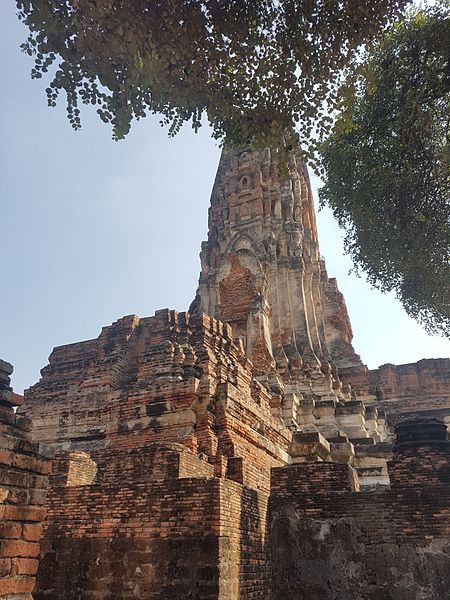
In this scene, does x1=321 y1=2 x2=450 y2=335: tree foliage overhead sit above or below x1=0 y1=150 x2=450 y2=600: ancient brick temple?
above

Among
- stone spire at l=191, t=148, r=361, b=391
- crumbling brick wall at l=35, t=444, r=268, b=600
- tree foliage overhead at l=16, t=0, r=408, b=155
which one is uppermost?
stone spire at l=191, t=148, r=361, b=391

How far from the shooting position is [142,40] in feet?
22.9

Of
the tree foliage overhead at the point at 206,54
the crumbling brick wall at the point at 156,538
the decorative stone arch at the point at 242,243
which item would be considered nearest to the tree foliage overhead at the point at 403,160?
the tree foliage overhead at the point at 206,54

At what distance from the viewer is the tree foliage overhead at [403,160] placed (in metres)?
9.66

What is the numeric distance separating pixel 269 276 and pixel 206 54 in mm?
13994

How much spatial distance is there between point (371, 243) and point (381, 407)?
11797 mm

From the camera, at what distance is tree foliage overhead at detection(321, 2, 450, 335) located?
9.66 metres

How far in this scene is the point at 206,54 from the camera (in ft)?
25.5

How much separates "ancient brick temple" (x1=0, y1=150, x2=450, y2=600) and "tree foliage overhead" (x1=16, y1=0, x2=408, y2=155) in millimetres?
1533

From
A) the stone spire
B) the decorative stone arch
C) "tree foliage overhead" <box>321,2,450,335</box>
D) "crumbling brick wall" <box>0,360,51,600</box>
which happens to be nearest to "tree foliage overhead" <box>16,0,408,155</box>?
"tree foliage overhead" <box>321,2,450,335</box>

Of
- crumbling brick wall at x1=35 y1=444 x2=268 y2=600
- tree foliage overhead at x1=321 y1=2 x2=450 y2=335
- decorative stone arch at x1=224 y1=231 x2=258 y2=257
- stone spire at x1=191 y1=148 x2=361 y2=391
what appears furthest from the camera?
decorative stone arch at x1=224 y1=231 x2=258 y2=257

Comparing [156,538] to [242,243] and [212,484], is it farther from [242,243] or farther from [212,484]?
[242,243]

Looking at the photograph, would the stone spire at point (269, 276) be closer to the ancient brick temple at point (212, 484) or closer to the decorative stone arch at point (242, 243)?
the decorative stone arch at point (242, 243)

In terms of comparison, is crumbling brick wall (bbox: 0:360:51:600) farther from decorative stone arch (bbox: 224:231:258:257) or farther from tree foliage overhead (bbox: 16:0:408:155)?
decorative stone arch (bbox: 224:231:258:257)
